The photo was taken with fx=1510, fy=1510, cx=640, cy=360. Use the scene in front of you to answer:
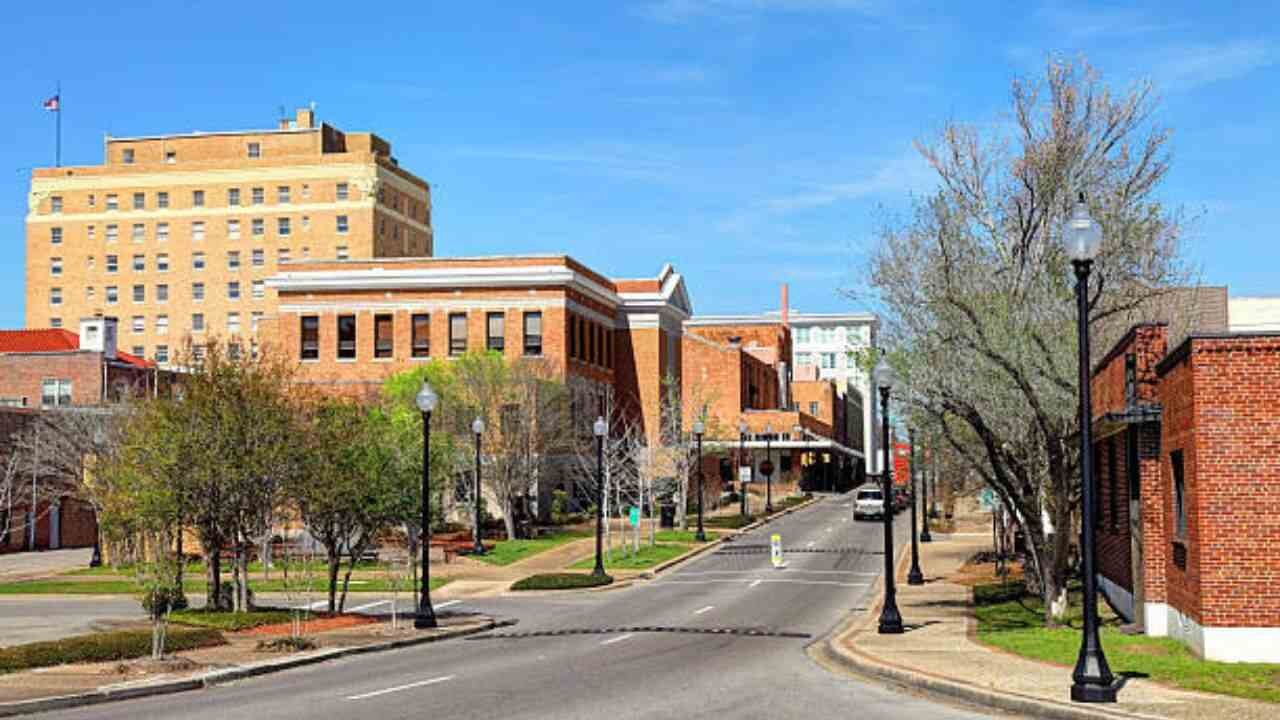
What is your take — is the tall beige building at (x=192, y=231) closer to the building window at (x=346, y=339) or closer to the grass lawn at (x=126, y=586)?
the building window at (x=346, y=339)

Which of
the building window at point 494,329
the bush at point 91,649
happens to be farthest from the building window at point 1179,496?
the building window at point 494,329

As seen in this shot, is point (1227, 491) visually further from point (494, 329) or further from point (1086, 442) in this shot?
point (494, 329)

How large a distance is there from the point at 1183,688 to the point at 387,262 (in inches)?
2569

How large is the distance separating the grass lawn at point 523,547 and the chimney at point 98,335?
95.5 ft

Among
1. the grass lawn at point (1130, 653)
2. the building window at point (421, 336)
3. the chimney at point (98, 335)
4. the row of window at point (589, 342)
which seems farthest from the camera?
the chimney at point (98, 335)

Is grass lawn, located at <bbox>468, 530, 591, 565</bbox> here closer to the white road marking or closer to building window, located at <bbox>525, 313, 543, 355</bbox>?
building window, located at <bbox>525, 313, 543, 355</bbox>

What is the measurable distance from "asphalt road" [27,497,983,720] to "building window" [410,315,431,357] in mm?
37826

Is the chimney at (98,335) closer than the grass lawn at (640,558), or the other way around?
the grass lawn at (640,558)

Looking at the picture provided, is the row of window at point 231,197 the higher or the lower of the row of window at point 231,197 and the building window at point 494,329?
the higher

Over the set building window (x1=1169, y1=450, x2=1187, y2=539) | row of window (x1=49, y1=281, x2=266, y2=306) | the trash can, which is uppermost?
row of window (x1=49, y1=281, x2=266, y2=306)

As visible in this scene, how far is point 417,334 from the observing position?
79.2 meters

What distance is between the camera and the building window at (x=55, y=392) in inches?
2982

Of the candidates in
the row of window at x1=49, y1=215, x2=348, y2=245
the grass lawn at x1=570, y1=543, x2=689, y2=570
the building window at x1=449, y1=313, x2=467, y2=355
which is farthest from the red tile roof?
the row of window at x1=49, y1=215, x2=348, y2=245

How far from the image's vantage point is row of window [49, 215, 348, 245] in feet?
402
